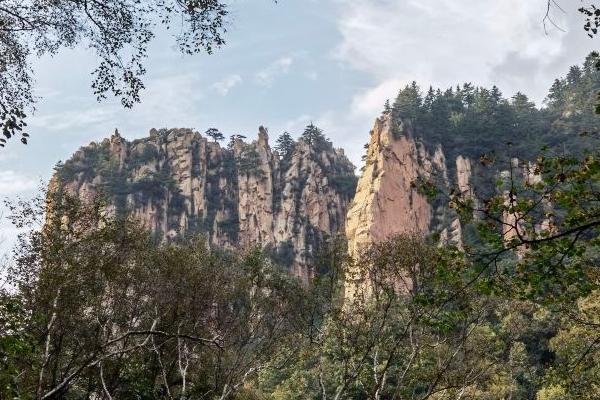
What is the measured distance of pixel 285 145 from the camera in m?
121

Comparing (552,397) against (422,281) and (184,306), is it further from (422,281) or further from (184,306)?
(184,306)

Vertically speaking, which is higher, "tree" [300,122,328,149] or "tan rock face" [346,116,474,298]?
"tree" [300,122,328,149]

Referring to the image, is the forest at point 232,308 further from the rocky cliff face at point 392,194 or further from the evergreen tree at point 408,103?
the evergreen tree at point 408,103

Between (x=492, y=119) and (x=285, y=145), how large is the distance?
146 ft

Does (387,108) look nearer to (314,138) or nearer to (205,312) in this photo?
(314,138)

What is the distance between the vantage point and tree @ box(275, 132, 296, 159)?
392 feet

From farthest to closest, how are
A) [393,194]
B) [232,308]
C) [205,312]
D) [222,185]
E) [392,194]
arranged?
[222,185], [393,194], [392,194], [232,308], [205,312]

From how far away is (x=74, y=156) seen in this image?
384ft

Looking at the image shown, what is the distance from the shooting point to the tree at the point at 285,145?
392 ft

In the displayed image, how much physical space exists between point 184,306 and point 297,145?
96130 millimetres

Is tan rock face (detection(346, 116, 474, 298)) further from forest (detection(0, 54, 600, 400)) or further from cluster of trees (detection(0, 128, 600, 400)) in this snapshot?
cluster of trees (detection(0, 128, 600, 400))

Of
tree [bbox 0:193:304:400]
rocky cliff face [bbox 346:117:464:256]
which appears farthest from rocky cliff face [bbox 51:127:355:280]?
tree [bbox 0:193:304:400]

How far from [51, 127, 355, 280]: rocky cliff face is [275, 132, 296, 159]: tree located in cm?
124

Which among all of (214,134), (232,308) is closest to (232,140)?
(214,134)
